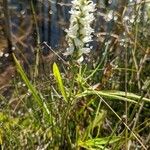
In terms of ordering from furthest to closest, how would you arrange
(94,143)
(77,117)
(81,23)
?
(77,117) < (94,143) < (81,23)

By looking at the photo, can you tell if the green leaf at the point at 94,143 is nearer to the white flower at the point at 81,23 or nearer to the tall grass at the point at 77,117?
the tall grass at the point at 77,117

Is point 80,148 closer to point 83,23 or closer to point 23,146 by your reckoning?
point 23,146

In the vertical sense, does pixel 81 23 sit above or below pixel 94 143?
above

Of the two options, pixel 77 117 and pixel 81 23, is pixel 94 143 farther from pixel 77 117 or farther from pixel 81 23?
pixel 81 23

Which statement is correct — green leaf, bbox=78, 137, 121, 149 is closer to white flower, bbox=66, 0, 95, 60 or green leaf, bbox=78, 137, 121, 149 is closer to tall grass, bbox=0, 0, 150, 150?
tall grass, bbox=0, 0, 150, 150

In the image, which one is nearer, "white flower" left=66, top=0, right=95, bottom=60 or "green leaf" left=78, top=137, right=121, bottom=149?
"white flower" left=66, top=0, right=95, bottom=60

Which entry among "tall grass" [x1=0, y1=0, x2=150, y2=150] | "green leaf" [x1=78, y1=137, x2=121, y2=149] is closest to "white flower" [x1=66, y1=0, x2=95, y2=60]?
"tall grass" [x1=0, y1=0, x2=150, y2=150]

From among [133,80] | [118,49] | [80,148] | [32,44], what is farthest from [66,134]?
[32,44]

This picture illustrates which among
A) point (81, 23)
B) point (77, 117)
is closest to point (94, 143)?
point (77, 117)

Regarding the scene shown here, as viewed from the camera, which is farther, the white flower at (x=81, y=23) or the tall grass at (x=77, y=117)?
the tall grass at (x=77, y=117)

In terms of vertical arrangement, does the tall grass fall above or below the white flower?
below

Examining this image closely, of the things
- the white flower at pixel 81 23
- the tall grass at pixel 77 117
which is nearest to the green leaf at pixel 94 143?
the tall grass at pixel 77 117
